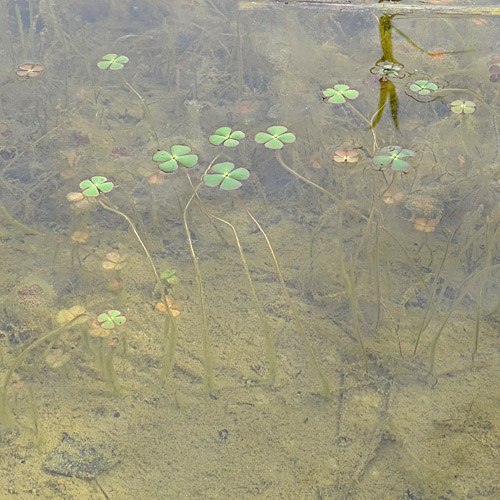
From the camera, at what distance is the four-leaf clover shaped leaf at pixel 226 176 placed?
2.39 metres

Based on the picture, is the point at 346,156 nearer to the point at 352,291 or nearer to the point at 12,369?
the point at 352,291

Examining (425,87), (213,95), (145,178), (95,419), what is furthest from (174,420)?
(425,87)

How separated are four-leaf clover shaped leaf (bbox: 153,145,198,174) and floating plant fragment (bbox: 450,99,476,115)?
128cm

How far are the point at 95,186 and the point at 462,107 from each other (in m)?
1.76

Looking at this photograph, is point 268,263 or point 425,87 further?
point 425,87

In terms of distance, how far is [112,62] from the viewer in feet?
10.2

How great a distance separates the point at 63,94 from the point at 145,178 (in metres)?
0.86

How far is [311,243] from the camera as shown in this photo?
240 cm

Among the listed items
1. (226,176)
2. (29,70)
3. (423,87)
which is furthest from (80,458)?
(423,87)

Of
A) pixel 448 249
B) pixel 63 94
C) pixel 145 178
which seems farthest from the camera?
pixel 63 94

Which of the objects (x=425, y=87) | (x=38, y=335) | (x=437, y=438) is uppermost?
(x=425, y=87)

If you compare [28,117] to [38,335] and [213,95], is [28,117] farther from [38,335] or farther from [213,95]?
[38,335]

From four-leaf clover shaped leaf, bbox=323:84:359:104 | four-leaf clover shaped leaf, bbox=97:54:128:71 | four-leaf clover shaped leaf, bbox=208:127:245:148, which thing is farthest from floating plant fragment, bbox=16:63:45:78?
four-leaf clover shaped leaf, bbox=323:84:359:104

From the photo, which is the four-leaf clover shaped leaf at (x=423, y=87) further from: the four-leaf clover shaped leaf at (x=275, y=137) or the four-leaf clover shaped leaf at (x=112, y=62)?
the four-leaf clover shaped leaf at (x=112, y=62)
